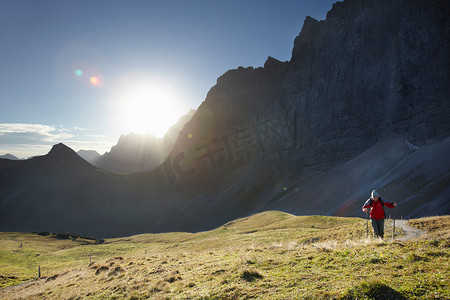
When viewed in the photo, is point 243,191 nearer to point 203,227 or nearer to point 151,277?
point 203,227

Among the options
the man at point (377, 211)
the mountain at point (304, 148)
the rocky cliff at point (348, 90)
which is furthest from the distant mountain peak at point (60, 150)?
the man at point (377, 211)

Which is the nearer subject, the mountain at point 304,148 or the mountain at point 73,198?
the mountain at point 304,148

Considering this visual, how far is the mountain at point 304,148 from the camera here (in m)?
59.1

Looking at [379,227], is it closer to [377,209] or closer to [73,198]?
[377,209]

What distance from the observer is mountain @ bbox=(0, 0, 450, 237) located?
194 ft

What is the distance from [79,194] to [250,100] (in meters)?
99.0

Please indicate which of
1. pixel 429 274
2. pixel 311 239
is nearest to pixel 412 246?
pixel 429 274

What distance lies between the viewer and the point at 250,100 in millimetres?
122875

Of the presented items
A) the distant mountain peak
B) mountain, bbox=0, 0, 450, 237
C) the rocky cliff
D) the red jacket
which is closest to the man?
the red jacket

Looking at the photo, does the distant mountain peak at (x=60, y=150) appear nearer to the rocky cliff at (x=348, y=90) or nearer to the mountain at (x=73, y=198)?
the mountain at (x=73, y=198)

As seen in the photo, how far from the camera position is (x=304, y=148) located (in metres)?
90.2

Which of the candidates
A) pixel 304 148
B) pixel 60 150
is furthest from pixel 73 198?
pixel 304 148

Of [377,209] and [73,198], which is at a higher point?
[377,209]

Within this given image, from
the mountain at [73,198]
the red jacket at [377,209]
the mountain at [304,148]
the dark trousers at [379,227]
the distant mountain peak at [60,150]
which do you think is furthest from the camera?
the distant mountain peak at [60,150]
